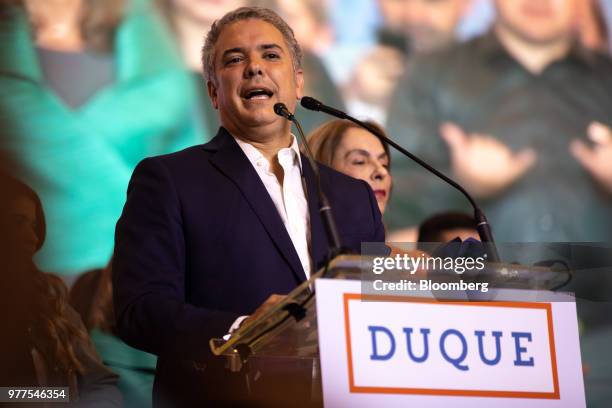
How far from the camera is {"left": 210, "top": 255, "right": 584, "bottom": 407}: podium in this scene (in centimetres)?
169

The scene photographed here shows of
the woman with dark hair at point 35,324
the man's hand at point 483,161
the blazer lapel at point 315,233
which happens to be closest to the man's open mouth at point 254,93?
the blazer lapel at point 315,233

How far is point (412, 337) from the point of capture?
1.73m

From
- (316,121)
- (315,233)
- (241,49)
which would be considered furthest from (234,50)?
(316,121)

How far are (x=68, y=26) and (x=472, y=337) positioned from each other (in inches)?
129

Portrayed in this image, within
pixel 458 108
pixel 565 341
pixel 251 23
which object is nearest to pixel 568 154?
pixel 458 108

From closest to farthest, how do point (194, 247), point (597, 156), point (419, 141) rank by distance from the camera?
point (194, 247), point (419, 141), point (597, 156)

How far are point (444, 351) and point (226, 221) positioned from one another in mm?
675

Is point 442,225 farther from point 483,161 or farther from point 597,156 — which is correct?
point 597,156

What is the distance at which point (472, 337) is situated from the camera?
5.77 feet

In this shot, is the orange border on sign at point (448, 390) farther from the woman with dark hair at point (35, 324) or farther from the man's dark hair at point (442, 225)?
the man's dark hair at point (442, 225)

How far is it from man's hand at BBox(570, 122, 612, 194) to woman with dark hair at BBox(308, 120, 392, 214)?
6.35 ft

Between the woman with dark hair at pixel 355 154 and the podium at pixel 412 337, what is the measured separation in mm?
1586

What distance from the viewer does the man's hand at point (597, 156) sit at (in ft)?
16.6

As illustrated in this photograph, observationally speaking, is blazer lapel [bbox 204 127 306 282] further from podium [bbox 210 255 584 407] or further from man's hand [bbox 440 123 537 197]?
man's hand [bbox 440 123 537 197]
